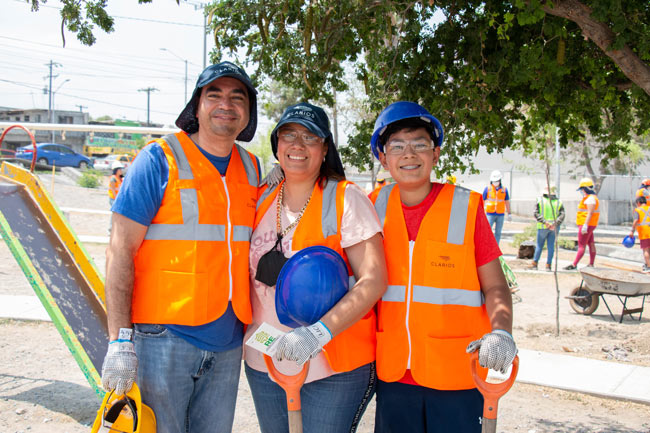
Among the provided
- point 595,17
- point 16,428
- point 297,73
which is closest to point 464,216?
point 595,17

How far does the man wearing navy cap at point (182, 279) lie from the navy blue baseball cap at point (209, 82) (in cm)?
1

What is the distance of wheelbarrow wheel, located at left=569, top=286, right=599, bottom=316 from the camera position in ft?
27.1

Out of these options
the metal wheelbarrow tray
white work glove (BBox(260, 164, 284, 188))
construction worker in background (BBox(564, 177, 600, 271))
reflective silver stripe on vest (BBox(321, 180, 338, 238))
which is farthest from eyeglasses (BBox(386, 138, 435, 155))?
construction worker in background (BBox(564, 177, 600, 271))

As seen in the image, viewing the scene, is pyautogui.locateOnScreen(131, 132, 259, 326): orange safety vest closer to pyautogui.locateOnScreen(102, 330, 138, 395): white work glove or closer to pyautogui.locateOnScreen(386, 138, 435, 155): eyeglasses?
pyautogui.locateOnScreen(102, 330, 138, 395): white work glove

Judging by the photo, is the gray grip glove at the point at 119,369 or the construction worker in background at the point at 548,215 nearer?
→ the gray grip glove at the point at 119,369

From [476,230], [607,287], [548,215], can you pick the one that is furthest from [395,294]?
[548,215]

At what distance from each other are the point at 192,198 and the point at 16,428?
307 cm

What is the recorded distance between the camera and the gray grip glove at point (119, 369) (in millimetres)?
2283

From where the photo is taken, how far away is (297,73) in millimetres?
4176

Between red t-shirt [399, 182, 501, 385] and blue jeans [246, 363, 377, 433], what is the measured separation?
19 cm

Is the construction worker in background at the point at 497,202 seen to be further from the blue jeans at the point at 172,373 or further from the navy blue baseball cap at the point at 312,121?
the blue jeans at the point at 172,373

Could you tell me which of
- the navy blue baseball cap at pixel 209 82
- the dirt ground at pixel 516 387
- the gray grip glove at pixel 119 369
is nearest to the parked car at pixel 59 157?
the dirt ground at pixel 516 387

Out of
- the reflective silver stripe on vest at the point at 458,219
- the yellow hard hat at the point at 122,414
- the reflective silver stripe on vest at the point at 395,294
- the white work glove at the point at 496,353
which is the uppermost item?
the reflective silver stripe on vest at the point at 458,219

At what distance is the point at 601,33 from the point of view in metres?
2.83
